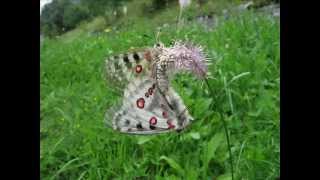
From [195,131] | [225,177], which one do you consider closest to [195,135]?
[195,131]

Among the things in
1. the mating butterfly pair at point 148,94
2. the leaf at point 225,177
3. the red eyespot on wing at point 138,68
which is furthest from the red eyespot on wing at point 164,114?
the leaf at point 225,177

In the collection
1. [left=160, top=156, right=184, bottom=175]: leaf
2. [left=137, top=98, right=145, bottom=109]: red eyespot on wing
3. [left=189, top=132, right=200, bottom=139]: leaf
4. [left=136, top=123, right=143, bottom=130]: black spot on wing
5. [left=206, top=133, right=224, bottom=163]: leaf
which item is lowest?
[left=160, top=156, right=184, bottom=175]: leaf

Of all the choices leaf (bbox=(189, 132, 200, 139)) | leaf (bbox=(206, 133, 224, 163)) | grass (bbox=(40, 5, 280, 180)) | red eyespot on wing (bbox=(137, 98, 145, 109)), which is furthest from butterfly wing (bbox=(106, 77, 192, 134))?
leaf (bbox=(189, 132, 200, 139))

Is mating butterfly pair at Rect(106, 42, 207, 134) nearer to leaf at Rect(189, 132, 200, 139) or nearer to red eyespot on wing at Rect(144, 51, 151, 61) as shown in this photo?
red eyespot on wing at Rect(144, 51, 151, 61)
